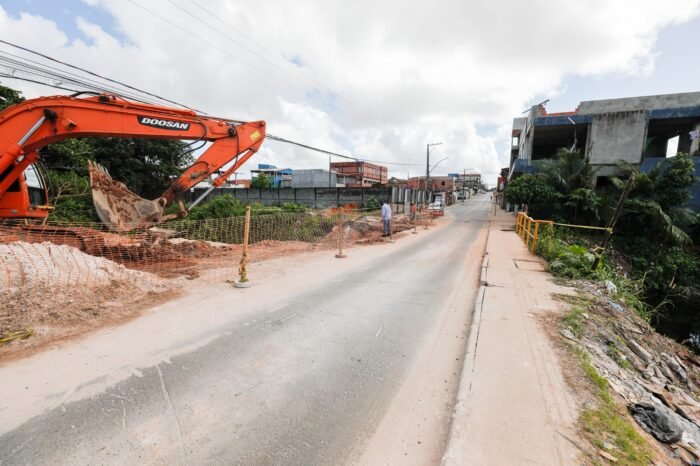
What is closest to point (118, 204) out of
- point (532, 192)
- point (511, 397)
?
point (511, 397)

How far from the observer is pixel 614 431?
2715mm

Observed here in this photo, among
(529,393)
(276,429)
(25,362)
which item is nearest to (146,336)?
(25,362)

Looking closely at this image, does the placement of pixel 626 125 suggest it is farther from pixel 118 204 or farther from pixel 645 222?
pixel 118 204

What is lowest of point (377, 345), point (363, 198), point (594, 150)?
point (377, 345)

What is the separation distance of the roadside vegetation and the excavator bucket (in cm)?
1563

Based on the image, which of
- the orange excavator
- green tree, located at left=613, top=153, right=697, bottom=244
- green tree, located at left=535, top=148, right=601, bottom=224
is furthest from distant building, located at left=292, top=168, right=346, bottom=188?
the orange excavator

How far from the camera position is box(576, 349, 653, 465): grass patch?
8.13 ft

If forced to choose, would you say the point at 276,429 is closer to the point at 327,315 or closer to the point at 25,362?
the point at 327,315

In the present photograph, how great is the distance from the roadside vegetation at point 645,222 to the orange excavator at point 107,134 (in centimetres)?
1358

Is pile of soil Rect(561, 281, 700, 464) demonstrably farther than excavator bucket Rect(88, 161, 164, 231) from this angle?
No

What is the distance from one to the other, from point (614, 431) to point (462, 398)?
124 cm

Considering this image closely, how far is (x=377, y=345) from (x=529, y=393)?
192 cm

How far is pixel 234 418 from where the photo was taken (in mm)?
2941

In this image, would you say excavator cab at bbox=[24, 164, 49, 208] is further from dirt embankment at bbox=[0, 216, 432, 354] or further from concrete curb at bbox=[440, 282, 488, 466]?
concrete curb at bbox=[440, 282, 488, 466]
